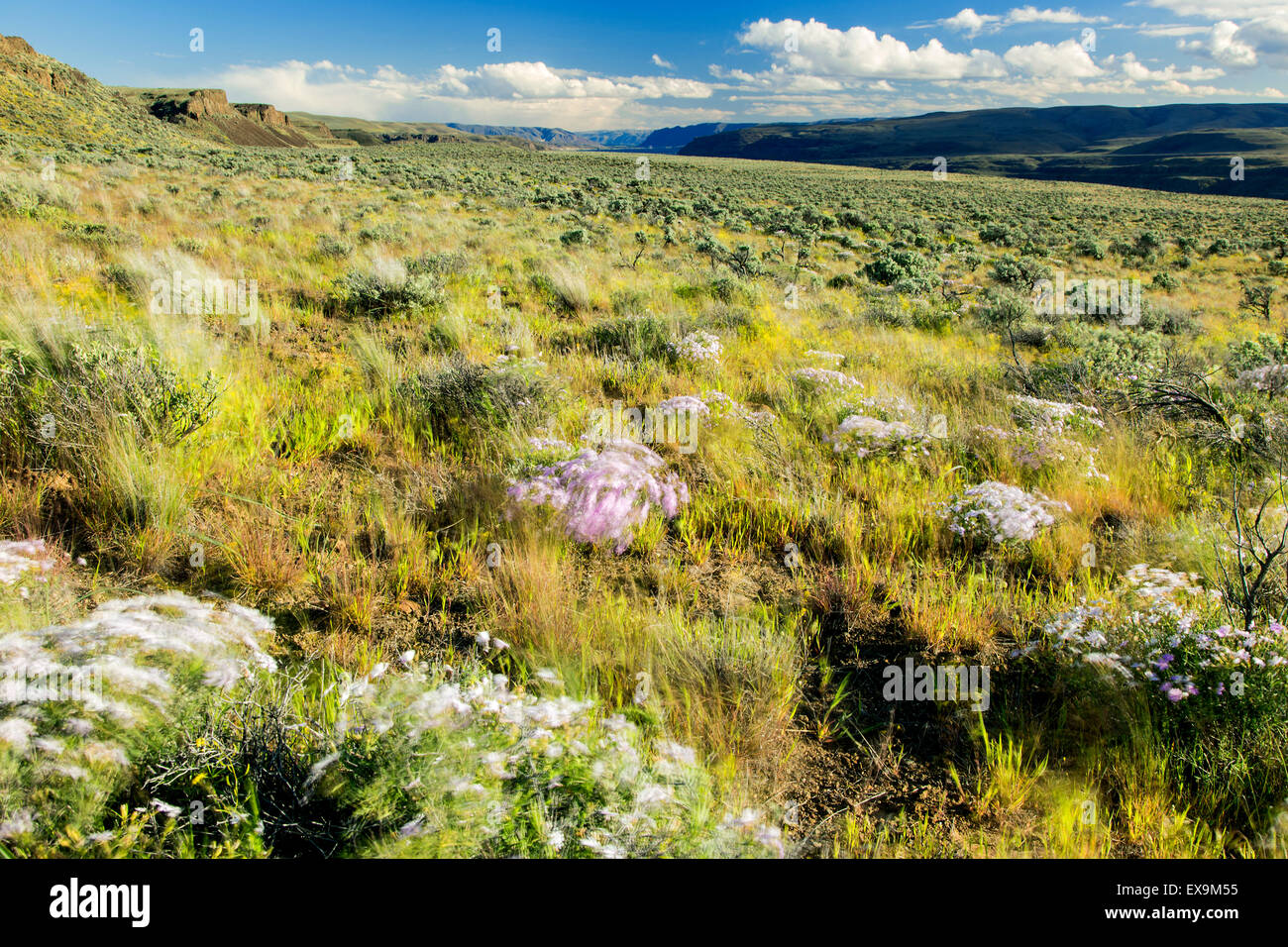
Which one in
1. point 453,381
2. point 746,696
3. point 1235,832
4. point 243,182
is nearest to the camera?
point 1235,832

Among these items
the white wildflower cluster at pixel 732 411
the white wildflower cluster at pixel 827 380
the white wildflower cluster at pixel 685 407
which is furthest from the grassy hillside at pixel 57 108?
the white wildflower cluster at pixel 827 380

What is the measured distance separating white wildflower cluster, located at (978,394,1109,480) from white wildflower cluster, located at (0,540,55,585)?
17.3ft

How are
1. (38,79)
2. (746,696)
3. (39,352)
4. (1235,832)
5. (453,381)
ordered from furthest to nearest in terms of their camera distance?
1. (38,79)
2. (453,381)
3. (39,352)
4. (746,696)
5. (1235,832)

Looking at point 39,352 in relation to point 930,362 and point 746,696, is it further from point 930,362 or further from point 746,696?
point 930,362

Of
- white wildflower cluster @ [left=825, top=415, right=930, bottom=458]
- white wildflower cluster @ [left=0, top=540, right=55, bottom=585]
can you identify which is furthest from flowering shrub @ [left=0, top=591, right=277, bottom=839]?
white wildflower cluster @ [left=825, top=415, right=930, bottom=458]

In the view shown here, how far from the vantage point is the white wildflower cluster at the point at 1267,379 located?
5715mm

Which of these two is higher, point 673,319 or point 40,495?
point 673,319

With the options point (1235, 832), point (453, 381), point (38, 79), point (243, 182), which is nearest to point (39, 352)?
point (453, 381)

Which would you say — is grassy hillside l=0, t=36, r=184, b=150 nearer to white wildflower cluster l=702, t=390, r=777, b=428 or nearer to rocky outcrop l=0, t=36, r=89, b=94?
rocky outcrop l=0, t=36, r=89, b=94

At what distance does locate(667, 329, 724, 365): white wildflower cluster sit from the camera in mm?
5805

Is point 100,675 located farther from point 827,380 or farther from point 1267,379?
point 1267,379

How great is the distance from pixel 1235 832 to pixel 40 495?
4.78 m
